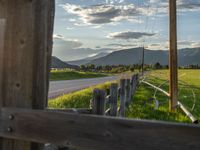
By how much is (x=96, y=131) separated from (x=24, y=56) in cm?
77

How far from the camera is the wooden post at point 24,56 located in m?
2.36

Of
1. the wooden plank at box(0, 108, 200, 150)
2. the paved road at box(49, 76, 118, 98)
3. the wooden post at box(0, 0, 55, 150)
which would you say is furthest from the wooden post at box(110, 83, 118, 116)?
the paved road at box(49, 76, 118, 98)

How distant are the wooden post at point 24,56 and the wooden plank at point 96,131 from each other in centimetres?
11

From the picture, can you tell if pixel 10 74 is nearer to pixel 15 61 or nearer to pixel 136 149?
pixel 15 61

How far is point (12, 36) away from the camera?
2.41 metres

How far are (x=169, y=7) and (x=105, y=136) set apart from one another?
1010 cm

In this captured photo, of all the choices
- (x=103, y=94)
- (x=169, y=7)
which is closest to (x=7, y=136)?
(x=103, y=94)

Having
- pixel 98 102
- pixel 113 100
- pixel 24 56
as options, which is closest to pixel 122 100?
pixel 113 100

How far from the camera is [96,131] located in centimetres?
199

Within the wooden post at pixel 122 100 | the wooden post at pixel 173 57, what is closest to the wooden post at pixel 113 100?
the wooden post at pixel 122 100

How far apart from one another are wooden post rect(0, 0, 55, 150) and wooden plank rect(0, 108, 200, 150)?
4.5 inches

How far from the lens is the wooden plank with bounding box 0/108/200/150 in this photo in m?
1.78

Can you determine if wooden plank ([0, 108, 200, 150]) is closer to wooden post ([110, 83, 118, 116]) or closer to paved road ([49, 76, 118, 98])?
wooden post ([110, 83, 118, 116])

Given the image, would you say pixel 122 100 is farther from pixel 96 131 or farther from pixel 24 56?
pixel 96 131
